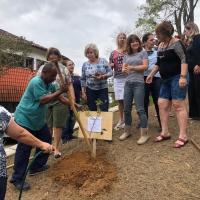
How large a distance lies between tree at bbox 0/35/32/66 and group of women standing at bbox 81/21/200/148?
51.9 ft

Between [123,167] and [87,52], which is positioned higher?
[87,52]

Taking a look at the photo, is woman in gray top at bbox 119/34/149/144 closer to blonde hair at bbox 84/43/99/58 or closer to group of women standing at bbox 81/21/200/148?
group of women standing at bbox 81/21/200/148

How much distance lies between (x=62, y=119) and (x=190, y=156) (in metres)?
2.07

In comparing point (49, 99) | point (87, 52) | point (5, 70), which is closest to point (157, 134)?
point (87, 52)

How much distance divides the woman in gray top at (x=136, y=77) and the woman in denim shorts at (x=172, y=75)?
12.6 inches

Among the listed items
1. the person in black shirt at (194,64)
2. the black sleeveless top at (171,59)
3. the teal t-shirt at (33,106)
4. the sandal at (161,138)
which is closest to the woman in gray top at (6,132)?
the teal t-shirt at (33,106)

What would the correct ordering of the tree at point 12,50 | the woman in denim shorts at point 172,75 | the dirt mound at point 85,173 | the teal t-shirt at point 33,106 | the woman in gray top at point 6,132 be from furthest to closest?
the tree at point 12,50
the woman in denim shorts at point 172,75
the teal t-shirt at point 33,106
the dirt mound at point 85,173
the woman in gray top at point 6,132

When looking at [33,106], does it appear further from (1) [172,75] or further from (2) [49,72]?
(1) [172,75]

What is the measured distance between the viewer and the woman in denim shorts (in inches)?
238

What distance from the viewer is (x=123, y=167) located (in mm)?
5855

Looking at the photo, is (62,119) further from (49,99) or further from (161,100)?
(161,100)

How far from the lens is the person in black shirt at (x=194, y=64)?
7.25 m

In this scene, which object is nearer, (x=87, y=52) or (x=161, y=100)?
(x=161, y=100)

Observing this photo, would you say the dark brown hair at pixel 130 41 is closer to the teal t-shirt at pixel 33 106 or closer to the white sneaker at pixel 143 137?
the white sneaker at pixel 143 137
